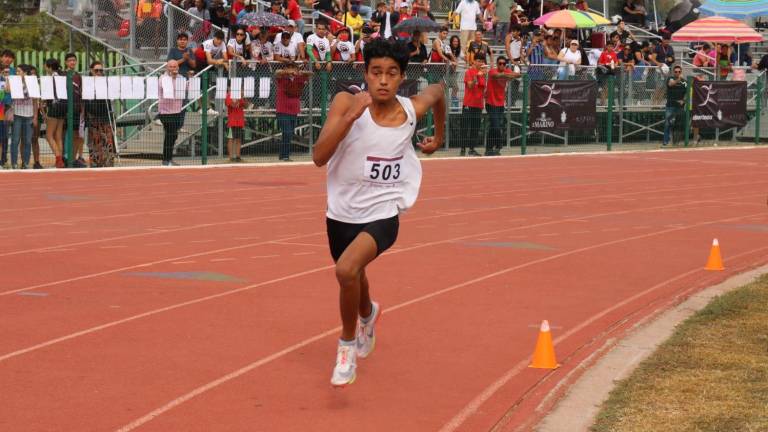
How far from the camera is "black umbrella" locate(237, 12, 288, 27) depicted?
26406 millimetres

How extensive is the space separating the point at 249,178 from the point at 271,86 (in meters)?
3.54

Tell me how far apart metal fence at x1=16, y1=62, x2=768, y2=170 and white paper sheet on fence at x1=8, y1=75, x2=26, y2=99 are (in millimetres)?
1067

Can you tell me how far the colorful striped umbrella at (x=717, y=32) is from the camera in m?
34.8

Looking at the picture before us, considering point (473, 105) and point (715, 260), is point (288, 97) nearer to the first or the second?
point (473, 105)

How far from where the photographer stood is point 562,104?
97.1ft

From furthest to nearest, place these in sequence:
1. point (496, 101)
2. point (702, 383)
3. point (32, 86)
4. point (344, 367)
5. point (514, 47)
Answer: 1. point (514, 47)
2. point (496, 101)
3. point (32, 86)
4. point (702, 383)
5. point (344, 367)

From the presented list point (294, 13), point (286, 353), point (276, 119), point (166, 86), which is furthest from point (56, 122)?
point (286, 353)

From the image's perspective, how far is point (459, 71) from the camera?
28562 millimetres

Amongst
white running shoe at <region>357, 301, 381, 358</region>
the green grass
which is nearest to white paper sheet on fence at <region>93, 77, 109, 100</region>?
the green grass

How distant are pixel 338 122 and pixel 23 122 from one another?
54.2ft

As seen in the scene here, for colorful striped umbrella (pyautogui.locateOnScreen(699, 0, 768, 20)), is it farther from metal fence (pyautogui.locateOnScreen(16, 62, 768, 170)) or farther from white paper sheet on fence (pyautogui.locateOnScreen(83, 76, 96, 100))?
white paper sheet on fence (pyautogui.locateOnScreen(83, 76, 96, 100))

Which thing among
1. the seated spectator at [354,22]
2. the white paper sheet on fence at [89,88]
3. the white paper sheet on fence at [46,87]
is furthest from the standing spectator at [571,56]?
the white paper sheet on fence at [46,87]

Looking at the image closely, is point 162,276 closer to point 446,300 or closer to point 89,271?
point 89,271

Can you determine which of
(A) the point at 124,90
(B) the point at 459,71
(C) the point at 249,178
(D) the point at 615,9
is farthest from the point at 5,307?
(D) the point at 615,9
